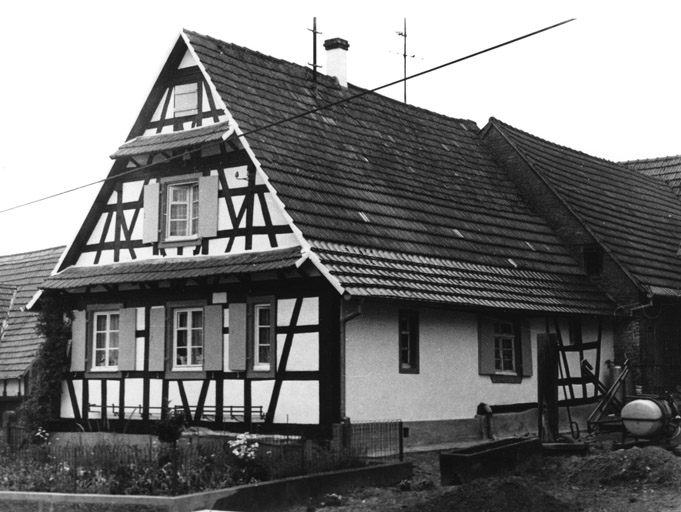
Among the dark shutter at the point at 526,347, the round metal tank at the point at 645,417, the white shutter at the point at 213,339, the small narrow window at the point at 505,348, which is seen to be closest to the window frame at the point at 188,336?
the white shutter at the point at 213,339

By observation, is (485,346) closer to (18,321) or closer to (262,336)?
(262,336)

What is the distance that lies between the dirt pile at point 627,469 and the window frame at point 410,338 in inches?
193

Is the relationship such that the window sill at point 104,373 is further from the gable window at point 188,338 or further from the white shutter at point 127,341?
the gable window at point 188,338

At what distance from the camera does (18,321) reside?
3098 cm

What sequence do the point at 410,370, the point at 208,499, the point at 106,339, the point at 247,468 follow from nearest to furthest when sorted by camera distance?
the point at 208,499
the point at 247,468
the point at 410,370
the point at 106,339

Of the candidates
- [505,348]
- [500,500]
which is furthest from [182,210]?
[500,500]

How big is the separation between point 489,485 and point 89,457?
577cm

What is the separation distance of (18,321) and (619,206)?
58.2 feet

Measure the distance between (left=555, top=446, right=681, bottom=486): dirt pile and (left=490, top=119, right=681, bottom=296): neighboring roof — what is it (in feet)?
34.8

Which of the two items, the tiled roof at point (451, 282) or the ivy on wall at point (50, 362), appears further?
the ivy on wall at point (50, 362)

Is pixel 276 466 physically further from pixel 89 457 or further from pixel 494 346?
pixel 494 346

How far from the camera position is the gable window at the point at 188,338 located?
70.8 feet

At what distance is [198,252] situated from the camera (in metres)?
21.7

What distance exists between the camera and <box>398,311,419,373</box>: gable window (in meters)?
21.0
